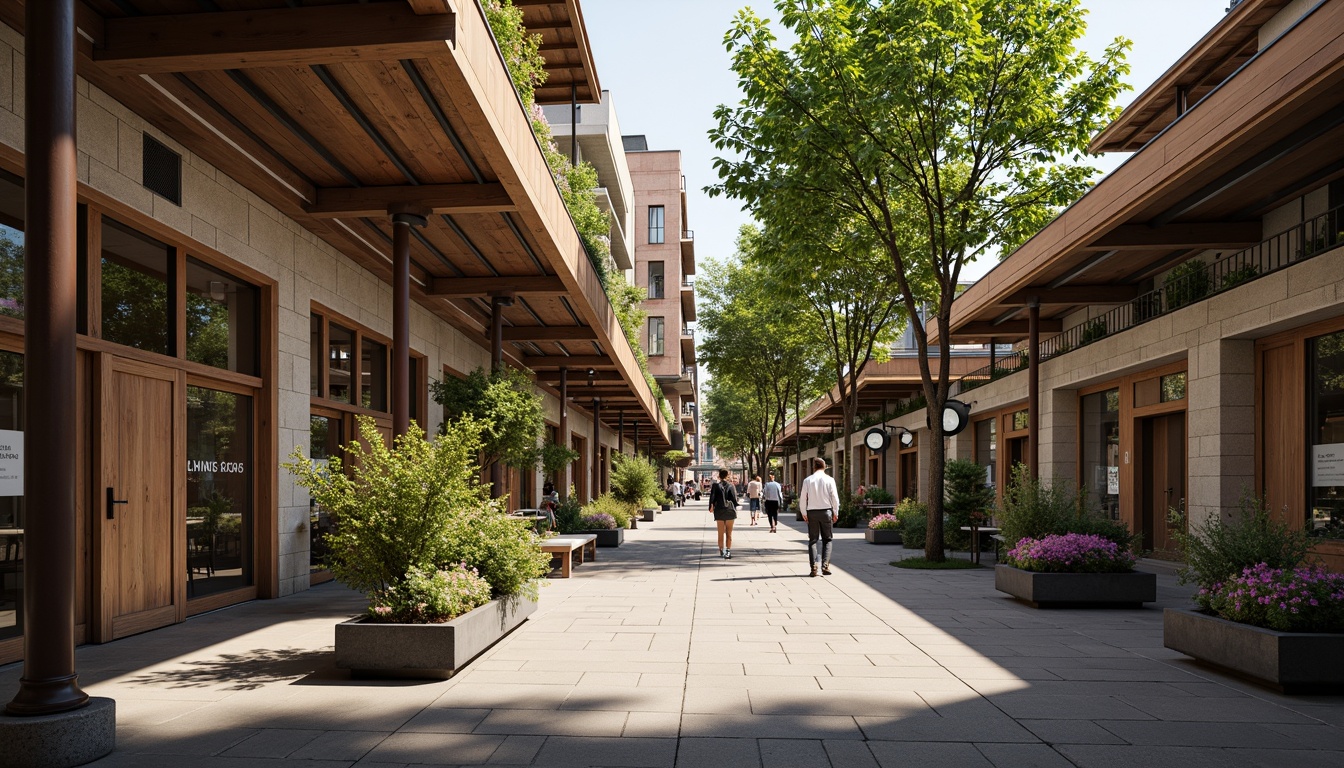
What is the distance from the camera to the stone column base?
4.75 metres

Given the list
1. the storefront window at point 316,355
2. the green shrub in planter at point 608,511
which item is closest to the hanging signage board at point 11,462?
the storefront window at point 316,355

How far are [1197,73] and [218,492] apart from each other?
18.8 meters

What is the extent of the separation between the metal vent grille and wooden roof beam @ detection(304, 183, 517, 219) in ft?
5.94

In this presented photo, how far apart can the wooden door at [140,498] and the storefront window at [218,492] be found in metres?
0.36

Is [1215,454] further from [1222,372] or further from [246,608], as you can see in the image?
[246,608]

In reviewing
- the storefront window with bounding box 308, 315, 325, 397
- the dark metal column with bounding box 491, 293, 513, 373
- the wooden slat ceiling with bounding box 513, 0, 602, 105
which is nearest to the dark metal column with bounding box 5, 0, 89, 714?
the storefront window with bounding box 308, 315, 325, 397

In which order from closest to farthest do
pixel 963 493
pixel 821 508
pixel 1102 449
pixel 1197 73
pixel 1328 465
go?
pixel 1328 465, pixel 821 508, pixel 963 493, pixel 1197 73, pixel 1102 449

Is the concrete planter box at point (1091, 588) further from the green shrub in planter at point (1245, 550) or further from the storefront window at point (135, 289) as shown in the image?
the storefront window at point (135, 289)

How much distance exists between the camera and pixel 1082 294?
775 inches

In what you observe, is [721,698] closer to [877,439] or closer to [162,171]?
[162,171]

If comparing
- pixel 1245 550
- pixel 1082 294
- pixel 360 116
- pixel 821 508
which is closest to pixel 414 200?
pixel 360 116

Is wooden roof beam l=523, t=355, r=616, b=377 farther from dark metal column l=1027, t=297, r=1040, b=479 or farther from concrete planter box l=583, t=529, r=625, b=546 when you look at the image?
dark metal column l=1027, t=297, r=1040, b=479

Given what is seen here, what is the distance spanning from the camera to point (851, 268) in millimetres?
26156

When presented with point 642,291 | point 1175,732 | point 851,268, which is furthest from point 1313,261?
point 642,291
